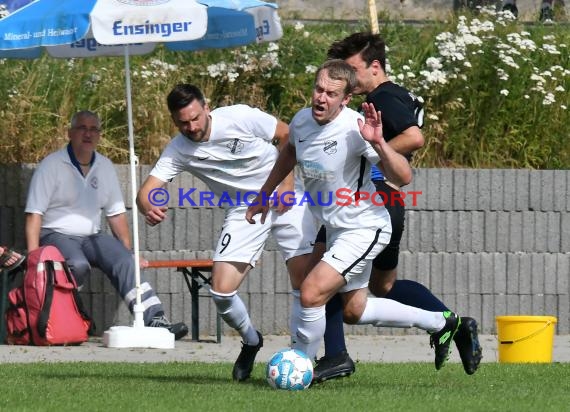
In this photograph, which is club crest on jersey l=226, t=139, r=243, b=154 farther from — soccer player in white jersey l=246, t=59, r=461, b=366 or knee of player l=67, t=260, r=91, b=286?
knee of player l=67, t=260, r=91, b=286

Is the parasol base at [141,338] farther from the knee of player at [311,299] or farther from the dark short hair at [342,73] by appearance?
the dark short hair at [342,73]

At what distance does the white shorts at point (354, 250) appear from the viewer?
301 inches

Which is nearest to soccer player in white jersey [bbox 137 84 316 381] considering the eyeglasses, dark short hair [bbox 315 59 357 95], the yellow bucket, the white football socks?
the white football socks

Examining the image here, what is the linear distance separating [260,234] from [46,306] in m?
2.70

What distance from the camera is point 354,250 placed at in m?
7.67

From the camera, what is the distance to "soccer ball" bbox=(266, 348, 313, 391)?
7691 mm

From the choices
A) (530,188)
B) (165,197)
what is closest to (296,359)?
(165,197)

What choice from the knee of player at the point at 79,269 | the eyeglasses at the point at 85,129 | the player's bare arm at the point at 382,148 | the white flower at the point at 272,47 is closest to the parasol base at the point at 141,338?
the knee of player at the point at 79,269

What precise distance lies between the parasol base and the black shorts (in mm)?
2749

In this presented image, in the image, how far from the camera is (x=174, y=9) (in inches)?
409

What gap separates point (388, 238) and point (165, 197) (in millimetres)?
4313

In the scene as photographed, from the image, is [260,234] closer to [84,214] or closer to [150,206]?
[150,206]

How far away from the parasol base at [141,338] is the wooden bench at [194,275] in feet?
2.05

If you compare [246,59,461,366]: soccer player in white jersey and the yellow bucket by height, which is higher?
[246,59,461,366]: soccer player in white jersey
